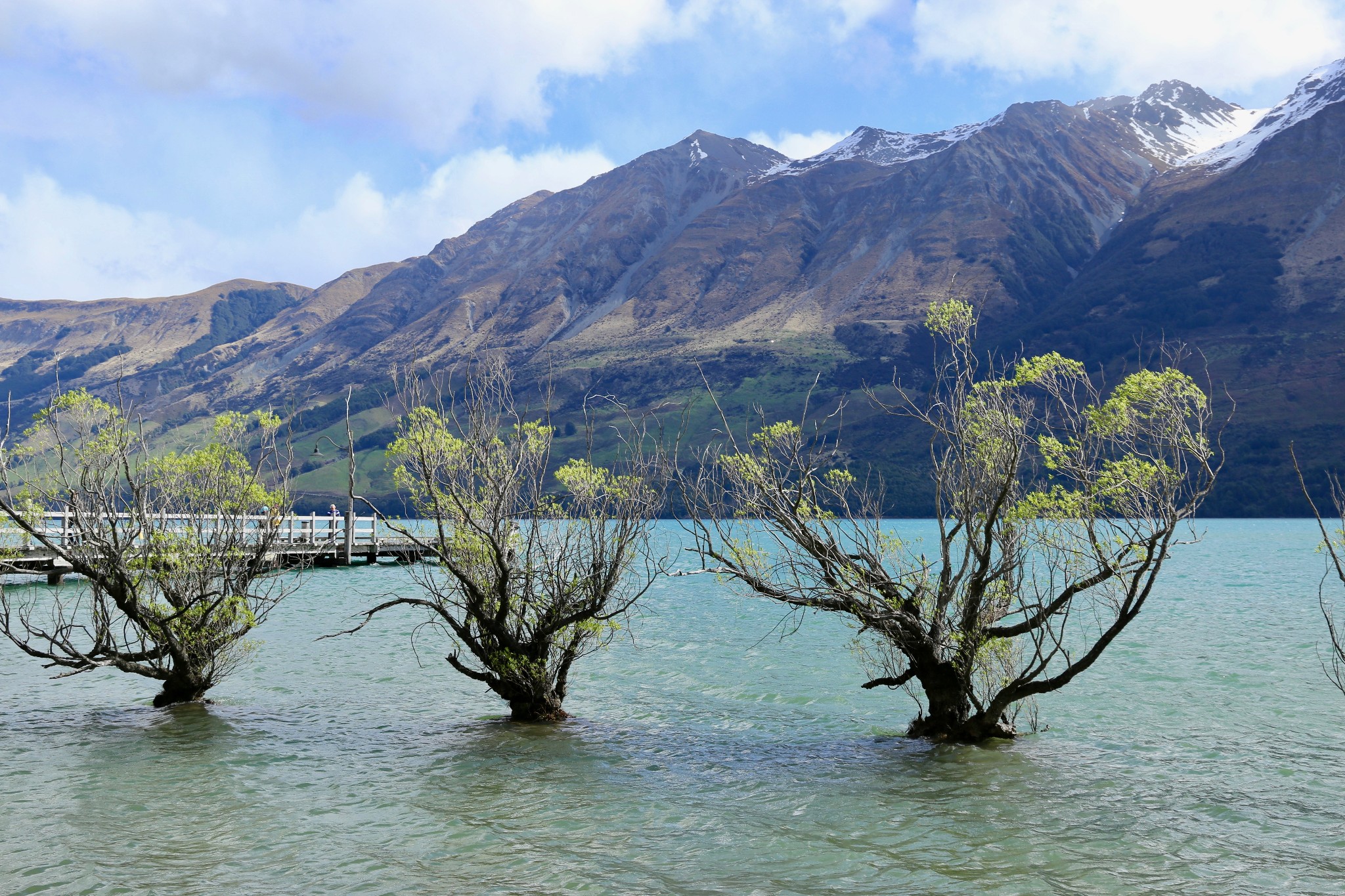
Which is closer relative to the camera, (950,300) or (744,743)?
(950,300)

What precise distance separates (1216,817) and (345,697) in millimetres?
18790

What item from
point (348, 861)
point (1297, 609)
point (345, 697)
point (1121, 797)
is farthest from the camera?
point (1297, 609)

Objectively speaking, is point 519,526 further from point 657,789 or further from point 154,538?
point 154,538

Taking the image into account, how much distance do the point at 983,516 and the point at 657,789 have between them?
7.05 m

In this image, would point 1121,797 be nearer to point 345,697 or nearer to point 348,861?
point 348,861

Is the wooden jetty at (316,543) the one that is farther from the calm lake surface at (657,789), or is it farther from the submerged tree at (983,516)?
the submerged tree at (983,516)

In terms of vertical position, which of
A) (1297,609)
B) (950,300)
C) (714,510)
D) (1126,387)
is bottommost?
(1297,609)

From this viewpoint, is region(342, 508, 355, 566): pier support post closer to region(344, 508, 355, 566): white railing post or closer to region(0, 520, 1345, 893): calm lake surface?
region(344, 508, 355, 566): white railing post

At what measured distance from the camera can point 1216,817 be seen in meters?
14.0

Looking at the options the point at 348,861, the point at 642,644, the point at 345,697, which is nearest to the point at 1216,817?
the point at 348,861

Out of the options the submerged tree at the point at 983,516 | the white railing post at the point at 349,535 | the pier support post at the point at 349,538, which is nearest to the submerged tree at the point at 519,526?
the submerged tree at the point at 983,516

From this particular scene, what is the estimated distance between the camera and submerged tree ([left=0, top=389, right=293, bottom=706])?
58.4 ft

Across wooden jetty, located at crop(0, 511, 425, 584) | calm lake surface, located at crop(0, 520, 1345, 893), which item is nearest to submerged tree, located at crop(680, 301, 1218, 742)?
calm lake surface, located at crop(0, 520, 1345, 893)

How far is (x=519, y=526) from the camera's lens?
1878 cm
